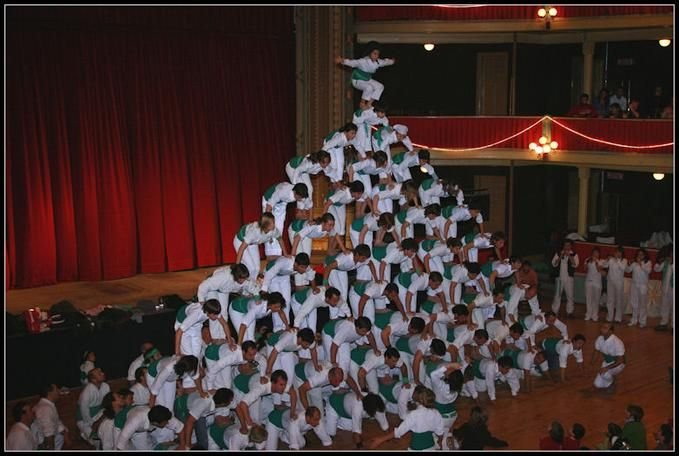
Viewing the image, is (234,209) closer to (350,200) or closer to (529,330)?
(350,200)

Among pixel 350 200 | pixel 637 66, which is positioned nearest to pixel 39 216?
pixel 350 200

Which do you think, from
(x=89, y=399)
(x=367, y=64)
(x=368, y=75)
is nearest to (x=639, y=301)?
(x=368, y=75)

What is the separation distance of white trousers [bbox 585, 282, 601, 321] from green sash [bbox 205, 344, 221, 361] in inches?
310

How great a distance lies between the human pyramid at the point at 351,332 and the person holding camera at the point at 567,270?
2.96m

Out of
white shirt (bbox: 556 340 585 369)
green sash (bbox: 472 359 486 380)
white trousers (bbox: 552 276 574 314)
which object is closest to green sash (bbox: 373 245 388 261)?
green sash (bbox: 472 359 486 380)

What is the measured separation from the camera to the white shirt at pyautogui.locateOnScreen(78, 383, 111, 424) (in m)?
11.8

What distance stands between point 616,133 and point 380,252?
746 cm

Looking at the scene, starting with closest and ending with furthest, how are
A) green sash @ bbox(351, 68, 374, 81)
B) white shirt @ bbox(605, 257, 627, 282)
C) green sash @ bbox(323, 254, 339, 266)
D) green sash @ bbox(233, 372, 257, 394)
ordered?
A: green sash @ bbox(233, 372, 257, 394) → green sash @ bbox(323, 254, 339, 266) → green sash @ bbox(351, 68, 374, 81) → white shirt @ bbox(605, 257, 627, 282)

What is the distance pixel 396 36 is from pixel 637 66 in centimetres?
→ 593

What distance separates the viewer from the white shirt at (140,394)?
11516 mm

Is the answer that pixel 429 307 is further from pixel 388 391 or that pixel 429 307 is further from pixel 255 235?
pixel 255 235

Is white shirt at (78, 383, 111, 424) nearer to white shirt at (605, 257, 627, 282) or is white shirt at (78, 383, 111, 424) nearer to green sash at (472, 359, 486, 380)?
green sash at (472, 359, 486, 380)

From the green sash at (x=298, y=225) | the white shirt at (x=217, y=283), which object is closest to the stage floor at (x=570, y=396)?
the white shirt at (x=217, y=283)

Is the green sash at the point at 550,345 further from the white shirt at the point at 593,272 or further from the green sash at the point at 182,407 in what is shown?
the green sash at the point at 182,407
